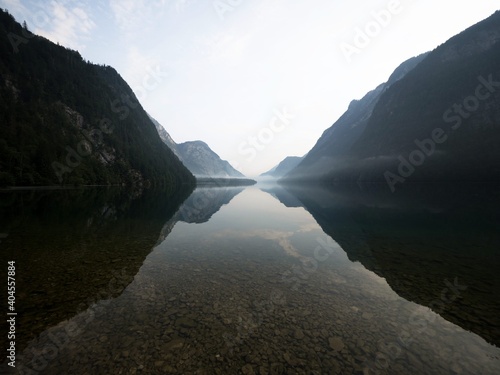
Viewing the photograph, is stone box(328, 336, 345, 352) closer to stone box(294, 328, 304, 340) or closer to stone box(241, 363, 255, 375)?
stone box(294, 328, 304, 340)

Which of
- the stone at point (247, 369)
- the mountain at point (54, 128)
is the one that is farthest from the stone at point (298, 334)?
the mountain at point (54, 128)

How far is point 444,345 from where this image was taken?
9.25 metres

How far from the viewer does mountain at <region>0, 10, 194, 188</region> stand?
95.0 m

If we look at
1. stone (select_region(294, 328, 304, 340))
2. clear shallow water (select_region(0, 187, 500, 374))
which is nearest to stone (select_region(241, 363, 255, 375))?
clear shallow water (select_region(0, 187, 500, 374))

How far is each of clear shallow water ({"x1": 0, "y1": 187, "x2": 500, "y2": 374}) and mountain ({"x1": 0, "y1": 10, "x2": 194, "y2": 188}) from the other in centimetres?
9538

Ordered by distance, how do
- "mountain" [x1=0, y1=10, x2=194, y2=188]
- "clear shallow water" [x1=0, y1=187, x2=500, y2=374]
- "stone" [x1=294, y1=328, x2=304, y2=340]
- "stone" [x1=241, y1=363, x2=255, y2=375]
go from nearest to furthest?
"stone" [x1=241, y1=363, x2=255, y2=375], "clear shallow water" [x1=0, y1=187, x2=500, y2=374], "stone" [x1=294, y1=328, x2=304, y2=340], "mountain" [x1=0, y1=10, x2=194, y2=188]

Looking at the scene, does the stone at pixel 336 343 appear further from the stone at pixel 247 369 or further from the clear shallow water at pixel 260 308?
the stone at pixel 247 369

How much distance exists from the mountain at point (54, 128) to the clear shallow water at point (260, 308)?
9538 centimetres

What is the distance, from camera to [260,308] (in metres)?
11.9

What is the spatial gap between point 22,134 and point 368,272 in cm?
13324

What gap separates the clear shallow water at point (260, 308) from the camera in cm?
811

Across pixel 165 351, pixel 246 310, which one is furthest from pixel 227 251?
pixel 165 351

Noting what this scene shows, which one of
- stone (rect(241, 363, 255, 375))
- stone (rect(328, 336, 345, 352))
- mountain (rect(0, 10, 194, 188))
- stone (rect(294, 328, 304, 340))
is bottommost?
stone (rect(328, 336, 345, 352))

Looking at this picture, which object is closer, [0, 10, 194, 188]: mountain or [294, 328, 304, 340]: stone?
[294, 328, 304, 340]: stone
